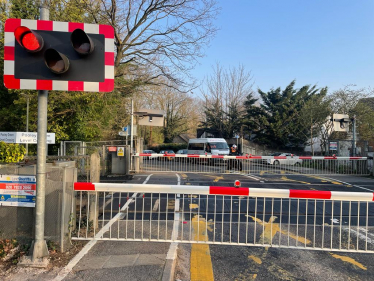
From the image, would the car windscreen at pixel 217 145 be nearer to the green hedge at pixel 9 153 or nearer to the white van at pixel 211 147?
the white van at pixel 211 147

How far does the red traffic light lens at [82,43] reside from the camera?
11.1 ft

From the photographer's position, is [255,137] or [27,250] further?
[255,137]

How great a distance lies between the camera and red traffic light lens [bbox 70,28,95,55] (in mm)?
3369

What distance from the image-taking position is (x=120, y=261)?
3.69m

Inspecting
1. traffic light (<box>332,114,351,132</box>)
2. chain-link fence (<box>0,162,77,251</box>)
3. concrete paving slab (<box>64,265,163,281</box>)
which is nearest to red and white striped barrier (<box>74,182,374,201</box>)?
chain-link fence (<box>0,162,77,251</box>)

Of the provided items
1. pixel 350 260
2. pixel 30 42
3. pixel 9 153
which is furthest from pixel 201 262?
pixel 30 42

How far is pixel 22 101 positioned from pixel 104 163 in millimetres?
5933

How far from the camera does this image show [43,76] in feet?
11.3

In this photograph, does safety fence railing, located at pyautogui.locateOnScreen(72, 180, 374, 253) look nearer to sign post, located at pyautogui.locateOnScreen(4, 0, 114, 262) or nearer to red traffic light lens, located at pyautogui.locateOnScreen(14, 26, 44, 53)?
sign post, located at pyautogui.locateOnScreen(4, 0, 114, 262)

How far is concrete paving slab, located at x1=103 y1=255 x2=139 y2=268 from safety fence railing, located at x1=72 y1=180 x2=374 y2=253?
42 centimetres

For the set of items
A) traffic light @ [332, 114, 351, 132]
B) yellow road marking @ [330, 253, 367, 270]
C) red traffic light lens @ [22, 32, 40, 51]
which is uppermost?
traffic light @ [332, 114, 351, 132]

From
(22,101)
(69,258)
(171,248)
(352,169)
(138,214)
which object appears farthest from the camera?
(352,169)

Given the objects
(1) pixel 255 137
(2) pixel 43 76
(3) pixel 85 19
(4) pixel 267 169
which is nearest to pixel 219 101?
(1) pixel 255 137

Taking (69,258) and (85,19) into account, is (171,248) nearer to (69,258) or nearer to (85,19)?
(69,258)
